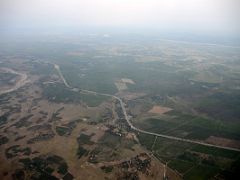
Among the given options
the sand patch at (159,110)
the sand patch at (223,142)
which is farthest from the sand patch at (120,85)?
the sand patch at (223,142)

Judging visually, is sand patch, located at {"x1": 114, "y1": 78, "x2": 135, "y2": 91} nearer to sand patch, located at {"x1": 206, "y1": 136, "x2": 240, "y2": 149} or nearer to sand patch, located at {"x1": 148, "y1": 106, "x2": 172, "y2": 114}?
sand patch, located at {"x1": 148, "y1": 106, "x2": 172, "y2": 114}

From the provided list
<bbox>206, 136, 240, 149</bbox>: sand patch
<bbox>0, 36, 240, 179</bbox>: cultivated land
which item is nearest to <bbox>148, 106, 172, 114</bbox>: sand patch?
<bbox>0, 36, 240, 179</bbox>: cultivated land

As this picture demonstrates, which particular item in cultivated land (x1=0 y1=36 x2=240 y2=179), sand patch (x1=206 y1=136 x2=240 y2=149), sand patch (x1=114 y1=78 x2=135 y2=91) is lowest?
sand patch (x1=114 y1=78 x2=135 y2=91)

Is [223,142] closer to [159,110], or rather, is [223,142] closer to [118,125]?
[159,110]

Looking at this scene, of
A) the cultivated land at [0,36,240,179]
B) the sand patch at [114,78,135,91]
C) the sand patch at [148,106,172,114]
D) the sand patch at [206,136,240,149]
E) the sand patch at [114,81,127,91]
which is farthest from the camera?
the sand patch at [114,78,135,91]

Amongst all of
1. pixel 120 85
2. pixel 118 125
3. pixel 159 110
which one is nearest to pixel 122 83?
pixel 120 85

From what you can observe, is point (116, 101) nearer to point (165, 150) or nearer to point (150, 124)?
point (150, 124)

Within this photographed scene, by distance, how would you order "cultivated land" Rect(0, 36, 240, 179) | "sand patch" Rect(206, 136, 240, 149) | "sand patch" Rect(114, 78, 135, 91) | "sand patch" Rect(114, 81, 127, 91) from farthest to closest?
1. "sand patch" Rect(114, 78, 135, 91)
2. "sand patch" Rect(114, 81, 127, 91)
3. "sand patch" Rect(206, 136, 240, 149)
4. "cultivated land" Rect(0, 36, 240, 179)
